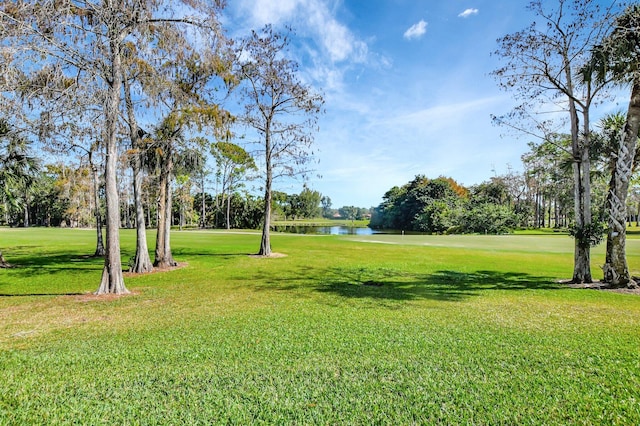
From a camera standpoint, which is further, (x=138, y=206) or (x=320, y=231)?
(x=320, y=231)

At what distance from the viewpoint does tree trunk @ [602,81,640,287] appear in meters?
9.12

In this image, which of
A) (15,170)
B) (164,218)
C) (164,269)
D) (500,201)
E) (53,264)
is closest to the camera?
(164,269)

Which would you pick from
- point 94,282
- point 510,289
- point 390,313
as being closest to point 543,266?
point 510,289

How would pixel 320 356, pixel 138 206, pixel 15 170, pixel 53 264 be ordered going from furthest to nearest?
1. pixel 15 170
2. pixel 53 264
3. pixel 138 206
4. pixel 320 356

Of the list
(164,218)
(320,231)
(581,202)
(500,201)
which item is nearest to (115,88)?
(164,218)

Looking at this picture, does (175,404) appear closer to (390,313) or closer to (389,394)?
(389,394)

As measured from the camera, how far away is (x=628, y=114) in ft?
30.5

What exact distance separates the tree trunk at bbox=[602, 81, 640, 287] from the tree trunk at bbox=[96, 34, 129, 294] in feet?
44.9

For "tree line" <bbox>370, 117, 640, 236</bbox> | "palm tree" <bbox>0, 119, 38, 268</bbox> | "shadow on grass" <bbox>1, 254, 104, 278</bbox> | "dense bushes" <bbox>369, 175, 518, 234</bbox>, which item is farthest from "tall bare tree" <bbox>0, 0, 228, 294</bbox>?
"dense bushes" <bbox>369, 175, 518, 234</bbox>

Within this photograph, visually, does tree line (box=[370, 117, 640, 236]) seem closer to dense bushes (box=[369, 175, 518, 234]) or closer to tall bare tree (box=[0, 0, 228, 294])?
dense bushes (box=[369, 175, 518, 234])

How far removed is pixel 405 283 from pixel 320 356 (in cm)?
640

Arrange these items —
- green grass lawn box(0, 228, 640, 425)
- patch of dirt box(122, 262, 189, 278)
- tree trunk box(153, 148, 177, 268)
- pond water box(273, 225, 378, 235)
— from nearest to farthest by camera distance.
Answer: green grass lawn box(0, 228, 640, 425) → patch of dirt box(122, 262, 189, 278) → tree trunk box(153, 148, 177, 268) → pond water box(273, 225, 378, 235)

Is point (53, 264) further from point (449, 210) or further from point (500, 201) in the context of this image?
point (500, 201)

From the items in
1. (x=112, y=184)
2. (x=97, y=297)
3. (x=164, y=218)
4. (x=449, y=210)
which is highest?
(x=449, y=210)
